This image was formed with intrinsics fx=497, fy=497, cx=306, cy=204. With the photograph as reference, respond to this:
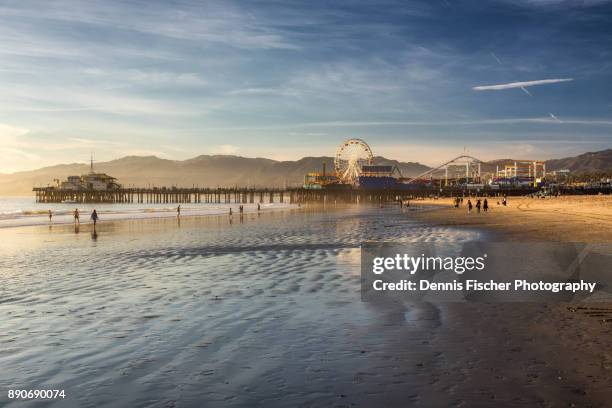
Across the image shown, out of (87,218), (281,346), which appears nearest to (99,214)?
(87,218)

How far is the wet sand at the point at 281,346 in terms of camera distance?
6020mm

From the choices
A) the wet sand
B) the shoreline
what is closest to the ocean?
the shoreline

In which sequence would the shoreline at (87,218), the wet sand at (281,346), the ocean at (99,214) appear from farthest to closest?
the ocean at (99,214)
the shoreline at (87,218)
the wet sand at (281,346)

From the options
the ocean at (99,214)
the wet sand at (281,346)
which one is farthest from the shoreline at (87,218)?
the wet sand at (281,346)

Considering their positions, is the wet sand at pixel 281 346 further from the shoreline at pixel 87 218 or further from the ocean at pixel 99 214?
the ocean at pixel 99 214

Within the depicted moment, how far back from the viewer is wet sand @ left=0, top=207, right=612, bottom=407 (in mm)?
6020

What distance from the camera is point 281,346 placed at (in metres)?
7.98

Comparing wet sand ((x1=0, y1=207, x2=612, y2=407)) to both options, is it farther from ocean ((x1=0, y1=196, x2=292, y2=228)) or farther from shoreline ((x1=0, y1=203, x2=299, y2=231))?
ocean ((x1=0, y1=196, x2=292, y2=228))

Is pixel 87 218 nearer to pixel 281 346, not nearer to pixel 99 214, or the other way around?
pixel 99 214

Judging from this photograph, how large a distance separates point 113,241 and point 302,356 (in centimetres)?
2290

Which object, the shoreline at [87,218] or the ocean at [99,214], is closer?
the shoreline at [87,218]

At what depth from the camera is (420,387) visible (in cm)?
617

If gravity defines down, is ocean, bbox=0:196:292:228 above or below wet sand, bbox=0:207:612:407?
below

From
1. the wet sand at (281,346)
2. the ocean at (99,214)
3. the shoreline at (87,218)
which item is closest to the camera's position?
the wet sand at (281,346)
